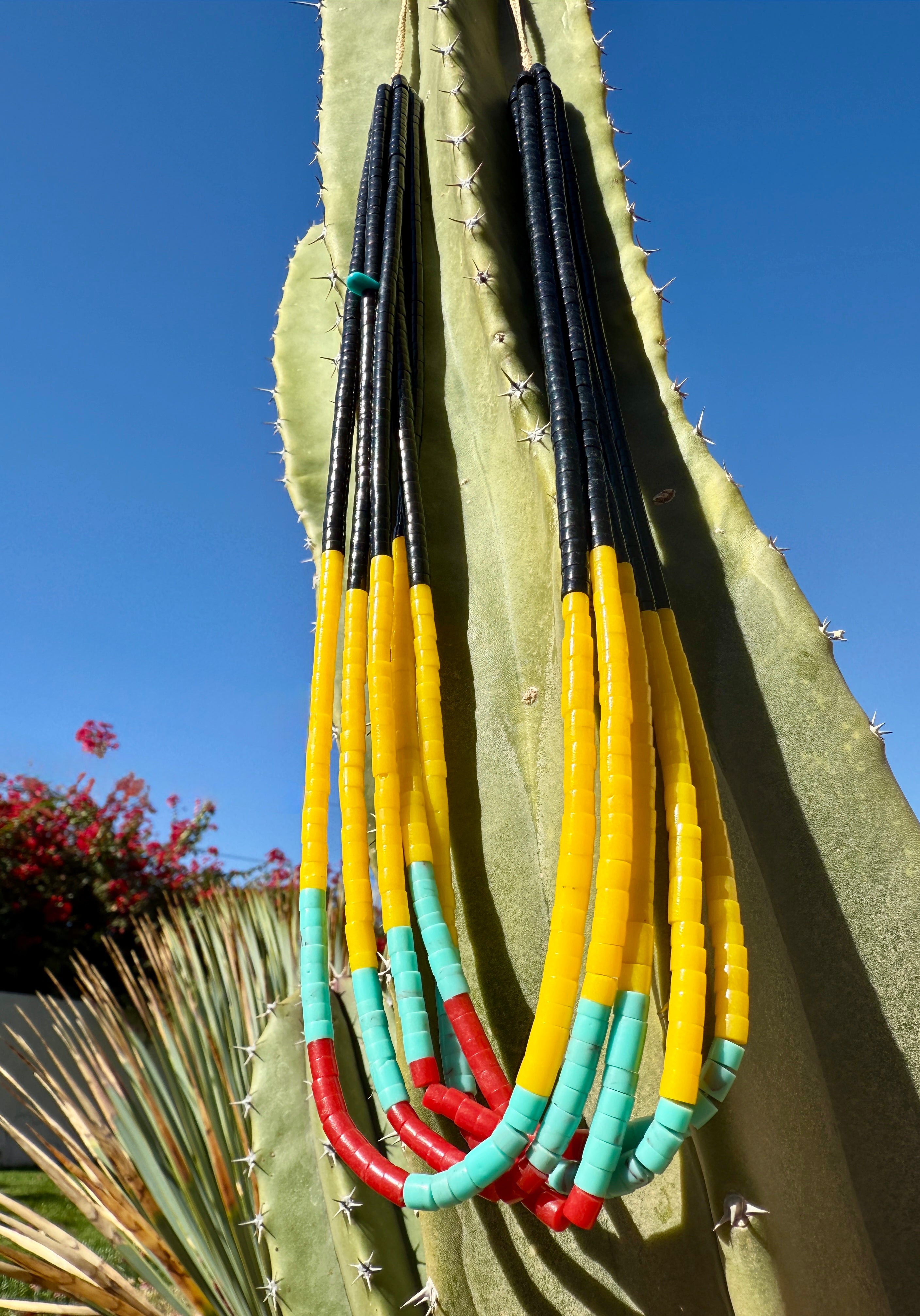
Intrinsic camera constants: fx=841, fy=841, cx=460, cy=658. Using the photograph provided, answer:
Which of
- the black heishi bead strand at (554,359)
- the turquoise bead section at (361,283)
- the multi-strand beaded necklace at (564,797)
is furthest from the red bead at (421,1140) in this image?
the turquoise bead section at (361,283)

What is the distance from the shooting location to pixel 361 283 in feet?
4.35

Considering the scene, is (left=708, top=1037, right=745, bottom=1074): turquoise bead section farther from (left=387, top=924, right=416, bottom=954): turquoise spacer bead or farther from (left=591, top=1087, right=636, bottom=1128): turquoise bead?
(left=387, top=924, right=416, bottom=954): turquoise spacer bead

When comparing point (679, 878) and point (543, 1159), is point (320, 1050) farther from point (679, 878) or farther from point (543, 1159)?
point (679, 878)

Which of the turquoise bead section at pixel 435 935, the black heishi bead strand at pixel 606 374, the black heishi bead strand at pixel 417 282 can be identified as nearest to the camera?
the turquoise bead section at pixel 435 935

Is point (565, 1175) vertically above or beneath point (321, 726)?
beneath

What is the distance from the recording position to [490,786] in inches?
47.0

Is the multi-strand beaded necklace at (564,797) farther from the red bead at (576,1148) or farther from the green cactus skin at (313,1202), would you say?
the green cactus skin at (313,1202)

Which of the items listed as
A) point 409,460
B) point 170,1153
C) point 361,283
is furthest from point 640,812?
point 170,1153

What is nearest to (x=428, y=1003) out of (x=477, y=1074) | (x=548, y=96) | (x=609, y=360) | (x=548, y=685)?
(x=477, y=1074)

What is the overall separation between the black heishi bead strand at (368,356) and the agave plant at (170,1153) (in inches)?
40.9

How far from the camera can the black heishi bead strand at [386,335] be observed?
1225 millimetres

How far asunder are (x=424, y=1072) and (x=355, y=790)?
1.15 feet

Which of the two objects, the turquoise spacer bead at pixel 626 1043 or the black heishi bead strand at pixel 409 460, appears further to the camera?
the black heishi bead strand at pixel 409 460

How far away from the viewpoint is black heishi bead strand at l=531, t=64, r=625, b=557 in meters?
1.02
